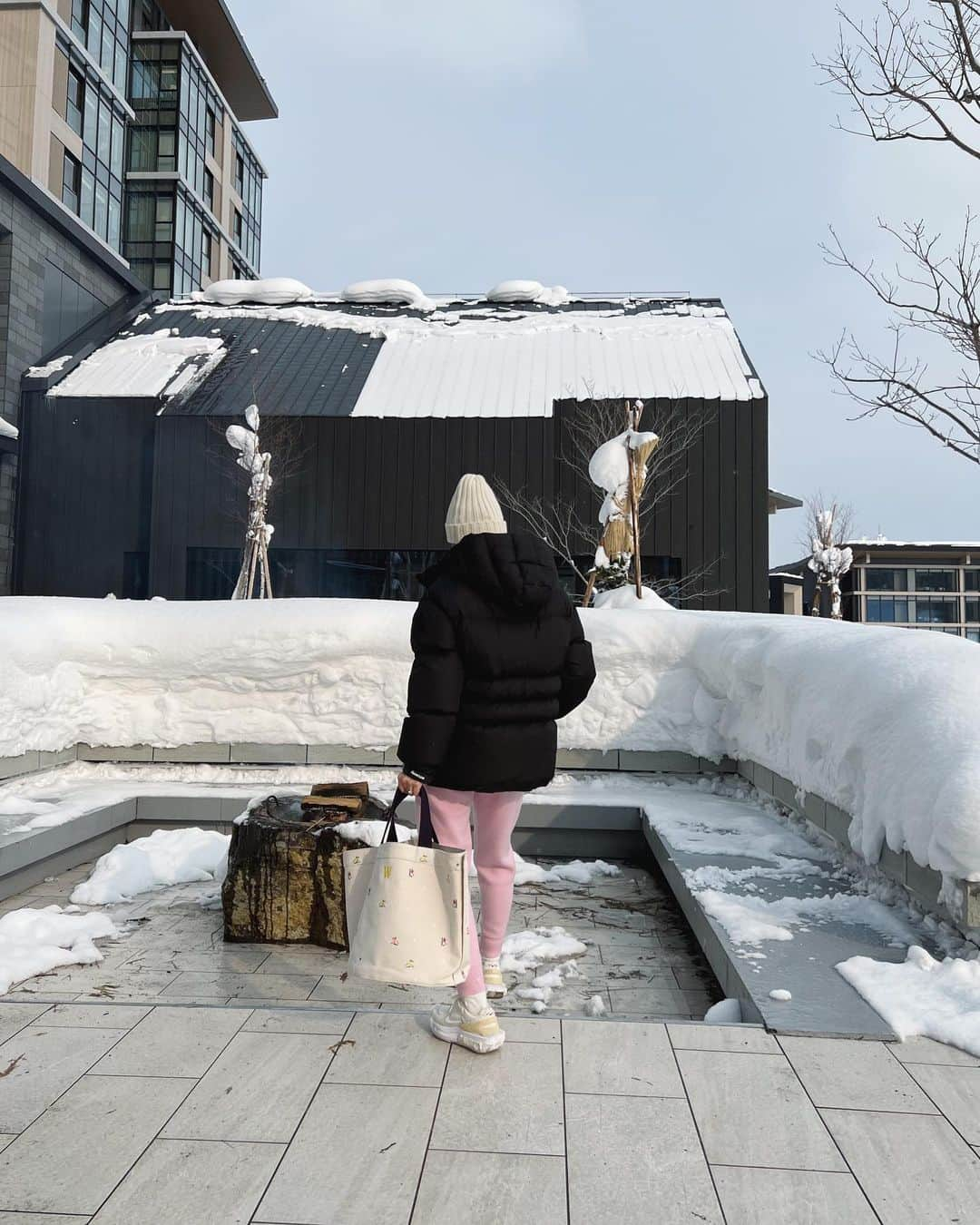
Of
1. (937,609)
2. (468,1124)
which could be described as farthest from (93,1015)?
(937,609)

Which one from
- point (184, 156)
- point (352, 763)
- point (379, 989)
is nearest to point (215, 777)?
point (352, 763)

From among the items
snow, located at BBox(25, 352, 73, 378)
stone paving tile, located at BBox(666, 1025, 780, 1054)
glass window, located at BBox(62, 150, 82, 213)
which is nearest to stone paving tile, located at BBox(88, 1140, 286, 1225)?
stone paving tile, located at BBox(666, 1025, 780, 1054)

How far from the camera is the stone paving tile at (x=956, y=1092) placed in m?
2.23

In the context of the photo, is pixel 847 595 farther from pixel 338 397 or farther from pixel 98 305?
pixel 98 305

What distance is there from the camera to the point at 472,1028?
2.67 metres

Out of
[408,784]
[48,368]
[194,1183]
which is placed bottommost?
[194,1183]

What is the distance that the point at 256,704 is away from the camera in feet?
23.3

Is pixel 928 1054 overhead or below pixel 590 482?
below

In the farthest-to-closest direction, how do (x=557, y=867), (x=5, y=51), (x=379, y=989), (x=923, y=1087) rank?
(x=5, y=51)
(x=557, y=867)
(x=379, y=989)
(x=923, y=1087)

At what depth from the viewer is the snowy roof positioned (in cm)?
1792

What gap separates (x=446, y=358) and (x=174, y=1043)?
1862 cm

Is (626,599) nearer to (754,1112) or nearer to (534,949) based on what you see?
(534,949)

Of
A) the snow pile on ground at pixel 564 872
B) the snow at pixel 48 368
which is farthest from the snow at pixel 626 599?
the snow at pixel 48 368

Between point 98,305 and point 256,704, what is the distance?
20.0 meters
